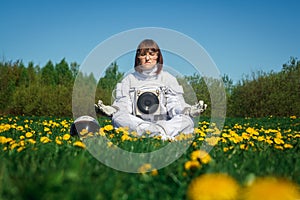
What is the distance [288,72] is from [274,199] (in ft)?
67.5

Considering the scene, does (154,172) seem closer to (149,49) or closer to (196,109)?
(196,109)

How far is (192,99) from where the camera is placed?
18.7 ft

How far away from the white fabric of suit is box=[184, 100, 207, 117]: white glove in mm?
152

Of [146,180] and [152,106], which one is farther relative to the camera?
[152,106]

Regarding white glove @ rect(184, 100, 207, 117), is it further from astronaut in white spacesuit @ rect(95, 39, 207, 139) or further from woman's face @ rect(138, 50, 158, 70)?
woman's face @ rect(138, 50, 158, 70)

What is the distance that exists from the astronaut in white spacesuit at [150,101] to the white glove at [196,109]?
32mm

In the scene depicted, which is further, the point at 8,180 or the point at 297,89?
the point at 297,89

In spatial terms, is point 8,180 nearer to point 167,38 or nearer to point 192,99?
point 167,38

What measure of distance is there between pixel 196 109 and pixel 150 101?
2.79 feet

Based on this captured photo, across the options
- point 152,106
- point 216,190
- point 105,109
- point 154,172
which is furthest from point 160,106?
point 216,190

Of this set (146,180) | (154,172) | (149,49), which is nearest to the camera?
(146,180)

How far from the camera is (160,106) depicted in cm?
584

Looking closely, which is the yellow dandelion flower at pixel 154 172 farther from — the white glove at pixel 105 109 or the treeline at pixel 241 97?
the treeline at pixel 241 97

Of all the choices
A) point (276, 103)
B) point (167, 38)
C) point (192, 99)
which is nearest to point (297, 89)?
point (276, 103)
